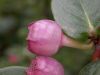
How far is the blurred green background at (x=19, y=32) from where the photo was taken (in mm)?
3293

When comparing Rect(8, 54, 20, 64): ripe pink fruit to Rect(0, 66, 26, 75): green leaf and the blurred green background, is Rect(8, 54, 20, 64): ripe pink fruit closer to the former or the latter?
the blurred green background

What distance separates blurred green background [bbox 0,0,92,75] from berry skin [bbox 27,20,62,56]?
2.20 meters

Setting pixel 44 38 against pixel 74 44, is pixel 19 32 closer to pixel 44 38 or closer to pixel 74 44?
pixel 74 44

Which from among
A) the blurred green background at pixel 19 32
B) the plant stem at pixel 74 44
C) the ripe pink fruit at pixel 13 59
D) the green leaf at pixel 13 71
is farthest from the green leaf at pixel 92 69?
the ripe pink fruit at pixel 13 59

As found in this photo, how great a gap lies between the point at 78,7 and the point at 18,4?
2507mm

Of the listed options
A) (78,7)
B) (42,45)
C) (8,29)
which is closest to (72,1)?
(78,7)

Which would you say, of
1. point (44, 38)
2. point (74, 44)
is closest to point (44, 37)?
point (44, 38)

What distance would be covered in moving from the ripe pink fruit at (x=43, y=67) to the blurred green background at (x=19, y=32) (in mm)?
2223

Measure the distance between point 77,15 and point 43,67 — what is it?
261mm

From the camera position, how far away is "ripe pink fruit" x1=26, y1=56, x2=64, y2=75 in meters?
1.00

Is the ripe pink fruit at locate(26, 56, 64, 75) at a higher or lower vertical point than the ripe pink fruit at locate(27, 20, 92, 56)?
lower

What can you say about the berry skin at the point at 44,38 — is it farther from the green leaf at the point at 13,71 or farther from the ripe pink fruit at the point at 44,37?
the green leaf at the point at 13,71

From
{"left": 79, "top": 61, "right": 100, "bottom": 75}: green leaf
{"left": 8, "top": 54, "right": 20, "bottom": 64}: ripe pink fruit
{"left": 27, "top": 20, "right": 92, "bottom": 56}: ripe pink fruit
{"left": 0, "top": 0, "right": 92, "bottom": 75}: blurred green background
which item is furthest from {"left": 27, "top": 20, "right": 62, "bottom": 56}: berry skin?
{"left": 8, "top": 54, "right": 20, "bottom": 64}: ripe pink fruit

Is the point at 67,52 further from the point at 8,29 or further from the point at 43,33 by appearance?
the point at 43,33
